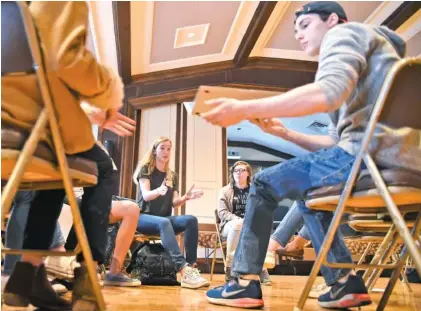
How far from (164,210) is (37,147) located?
2.08 metres

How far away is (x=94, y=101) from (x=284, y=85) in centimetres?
480

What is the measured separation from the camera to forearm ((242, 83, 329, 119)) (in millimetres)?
955

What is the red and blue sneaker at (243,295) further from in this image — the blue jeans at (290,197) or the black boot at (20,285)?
the black boot at (20,285)

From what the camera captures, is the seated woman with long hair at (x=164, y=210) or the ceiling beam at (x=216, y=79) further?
the ceiling beam at (x=216, y=79)

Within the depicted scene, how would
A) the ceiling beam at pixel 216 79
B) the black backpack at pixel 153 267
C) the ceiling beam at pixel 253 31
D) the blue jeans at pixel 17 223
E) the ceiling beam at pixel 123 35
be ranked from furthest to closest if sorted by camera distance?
the ceiling beam at pixel 216 79, the ceiling beam at pixel 253 31, the ceiling beam at pixel 123 35, the black backpack at pixel 153 267, the blue jeans at pixel 17 223

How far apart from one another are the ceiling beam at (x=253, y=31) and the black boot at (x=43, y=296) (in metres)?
3.56

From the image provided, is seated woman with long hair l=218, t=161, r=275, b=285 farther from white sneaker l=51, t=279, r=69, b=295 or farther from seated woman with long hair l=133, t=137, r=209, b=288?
white sneaker l=51, t=279, r=69, b=295

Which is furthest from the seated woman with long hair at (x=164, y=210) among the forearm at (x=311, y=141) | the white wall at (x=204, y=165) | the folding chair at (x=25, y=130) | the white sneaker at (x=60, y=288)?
the white wall at (x=204, y=165)

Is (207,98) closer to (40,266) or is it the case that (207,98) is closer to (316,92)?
(316,92)

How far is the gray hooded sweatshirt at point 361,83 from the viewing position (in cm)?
98

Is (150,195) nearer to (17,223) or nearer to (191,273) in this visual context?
(191,273)

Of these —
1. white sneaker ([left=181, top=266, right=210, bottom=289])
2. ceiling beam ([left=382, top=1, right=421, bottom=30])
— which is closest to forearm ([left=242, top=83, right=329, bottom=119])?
white sneaker ([left=181, top=266, right=210, bottom=289])

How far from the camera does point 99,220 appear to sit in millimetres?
1201

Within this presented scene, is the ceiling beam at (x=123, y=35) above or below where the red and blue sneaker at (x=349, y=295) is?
above
